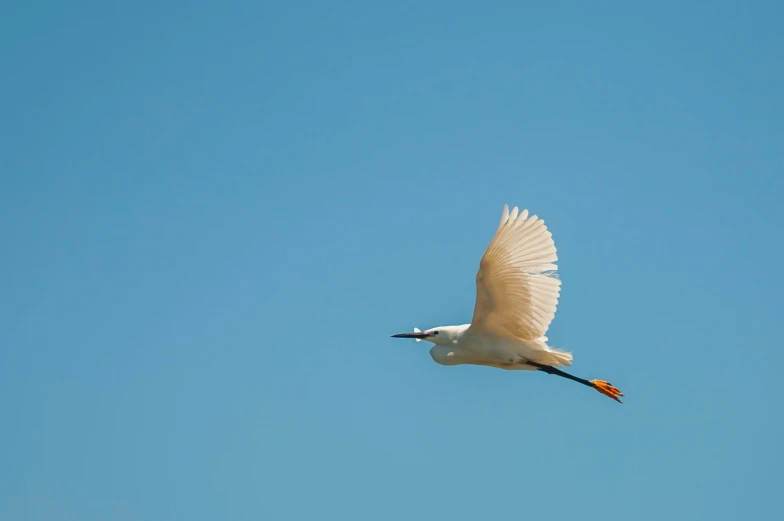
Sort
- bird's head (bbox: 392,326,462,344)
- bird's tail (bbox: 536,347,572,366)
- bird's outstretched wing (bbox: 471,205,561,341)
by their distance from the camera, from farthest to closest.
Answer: bird's head (bbox: 392,326,462,344), bird's tail (bbox: 536,347,572,366), bird's outstretched wing (bbox: 471,205,561,341)

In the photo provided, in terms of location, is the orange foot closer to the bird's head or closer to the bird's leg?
the bird's leg

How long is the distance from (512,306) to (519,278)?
0.65 m

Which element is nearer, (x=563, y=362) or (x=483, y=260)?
(x=483, y=260)

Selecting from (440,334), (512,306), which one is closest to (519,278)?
(512,306)

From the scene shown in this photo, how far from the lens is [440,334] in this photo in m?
16.6

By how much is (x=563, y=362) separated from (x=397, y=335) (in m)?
3.53

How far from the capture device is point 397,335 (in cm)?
1797

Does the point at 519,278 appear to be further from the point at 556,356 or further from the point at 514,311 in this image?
the point at 556,356

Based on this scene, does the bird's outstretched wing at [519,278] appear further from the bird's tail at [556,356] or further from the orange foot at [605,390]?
the orange foot at [605,390]

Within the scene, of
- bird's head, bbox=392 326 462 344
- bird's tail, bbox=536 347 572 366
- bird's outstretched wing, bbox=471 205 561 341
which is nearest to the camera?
bird's outstretched wing, bbox=471 205 561 341

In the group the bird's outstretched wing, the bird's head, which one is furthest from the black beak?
the bird's outstretched wing

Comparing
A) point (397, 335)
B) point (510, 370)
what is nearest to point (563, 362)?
point (510, 370)

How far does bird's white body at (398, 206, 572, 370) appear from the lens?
14.3 m

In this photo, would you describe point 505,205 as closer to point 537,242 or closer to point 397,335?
point 537,242
